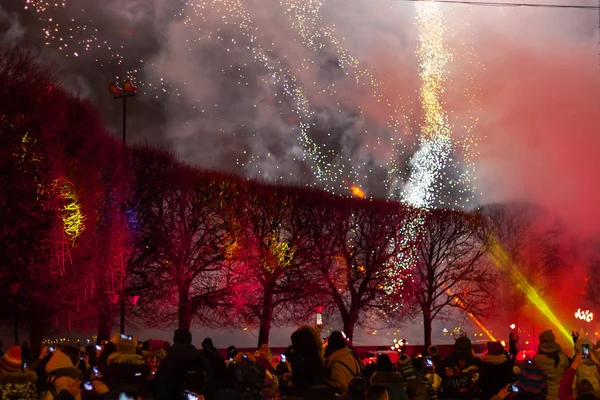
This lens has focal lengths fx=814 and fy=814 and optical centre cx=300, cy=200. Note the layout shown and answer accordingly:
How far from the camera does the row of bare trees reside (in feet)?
84.0

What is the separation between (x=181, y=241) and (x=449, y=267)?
628 inches

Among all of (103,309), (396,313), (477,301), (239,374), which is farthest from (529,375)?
(477,301)

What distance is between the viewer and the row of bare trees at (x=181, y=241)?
25609 mm

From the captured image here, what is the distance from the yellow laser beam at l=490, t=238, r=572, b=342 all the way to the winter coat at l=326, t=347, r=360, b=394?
1650 inches

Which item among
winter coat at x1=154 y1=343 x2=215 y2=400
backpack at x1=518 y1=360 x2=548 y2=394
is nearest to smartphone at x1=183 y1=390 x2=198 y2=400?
winter coat at x1=154 y1=343 x2=215 y2=400

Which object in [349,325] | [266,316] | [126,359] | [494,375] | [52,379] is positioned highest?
[266,316]

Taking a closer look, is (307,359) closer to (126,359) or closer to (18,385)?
(126,359)

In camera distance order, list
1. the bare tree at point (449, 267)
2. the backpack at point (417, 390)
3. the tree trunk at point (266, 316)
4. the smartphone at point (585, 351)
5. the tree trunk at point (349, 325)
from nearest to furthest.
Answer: the backpack at point (417, 390)
the smartphone at point (585, 351)
the tree trunk at point (266, 316)
the tree trunk at point (349, 325)
the bare tree at point (449, 267)

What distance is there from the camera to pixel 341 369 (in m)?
9.04

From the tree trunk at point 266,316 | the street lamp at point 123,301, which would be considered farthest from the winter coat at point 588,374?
the tree trunk at point 266,316

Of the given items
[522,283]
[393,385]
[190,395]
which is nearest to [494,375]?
[393,385]

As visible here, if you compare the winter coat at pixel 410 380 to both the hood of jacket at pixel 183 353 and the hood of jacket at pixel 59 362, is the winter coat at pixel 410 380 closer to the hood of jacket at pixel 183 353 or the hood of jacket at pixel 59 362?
the hood of jacket at pixel 183 353

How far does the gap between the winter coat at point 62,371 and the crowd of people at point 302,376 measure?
1 centimetres

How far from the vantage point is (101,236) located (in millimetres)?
31234
